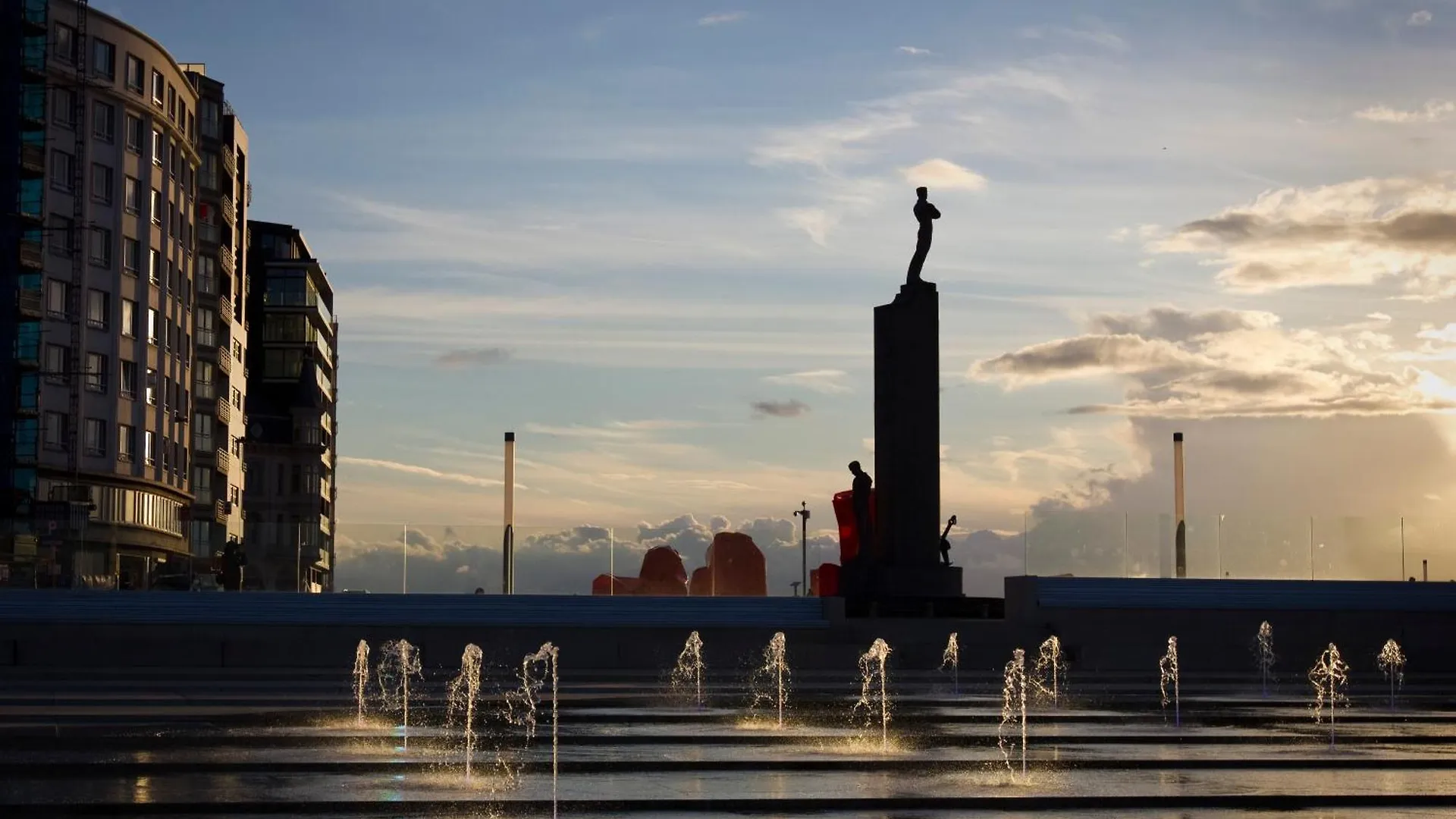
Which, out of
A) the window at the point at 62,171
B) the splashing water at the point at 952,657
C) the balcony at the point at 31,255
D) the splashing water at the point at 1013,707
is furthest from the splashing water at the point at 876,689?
the window at the point at 62,171

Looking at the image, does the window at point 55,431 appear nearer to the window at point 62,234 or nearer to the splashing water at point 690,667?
the window at point 62,234

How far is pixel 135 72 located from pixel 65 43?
3.92 metres

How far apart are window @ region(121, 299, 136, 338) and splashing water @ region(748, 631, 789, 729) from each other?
Result: 4445 cm

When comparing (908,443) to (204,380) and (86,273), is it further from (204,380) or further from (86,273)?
(204,380)

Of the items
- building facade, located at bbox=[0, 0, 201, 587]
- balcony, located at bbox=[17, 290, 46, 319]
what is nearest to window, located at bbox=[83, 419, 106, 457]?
building facade, located at bbox=[0, 0, 201, 587]

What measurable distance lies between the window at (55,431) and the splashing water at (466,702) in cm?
4019

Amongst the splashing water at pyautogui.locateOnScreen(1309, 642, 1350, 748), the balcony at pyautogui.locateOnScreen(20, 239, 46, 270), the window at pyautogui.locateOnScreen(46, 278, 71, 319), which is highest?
the balcony at pyautogui.locateOnScreen(20, 239, 46, 270)

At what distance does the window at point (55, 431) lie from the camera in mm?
66062

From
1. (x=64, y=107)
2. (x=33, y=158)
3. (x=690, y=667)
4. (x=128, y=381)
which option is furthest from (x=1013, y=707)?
(x=128, y=381)

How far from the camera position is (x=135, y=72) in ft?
232

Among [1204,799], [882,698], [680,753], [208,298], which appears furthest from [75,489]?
[1204,799]

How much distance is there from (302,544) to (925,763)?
27.9 metres

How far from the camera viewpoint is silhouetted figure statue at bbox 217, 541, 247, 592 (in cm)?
3962

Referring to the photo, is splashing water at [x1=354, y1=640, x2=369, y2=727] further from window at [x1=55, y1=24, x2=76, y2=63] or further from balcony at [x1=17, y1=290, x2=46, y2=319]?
window at [x1=55, y1=24, x2=76, y2=63]
